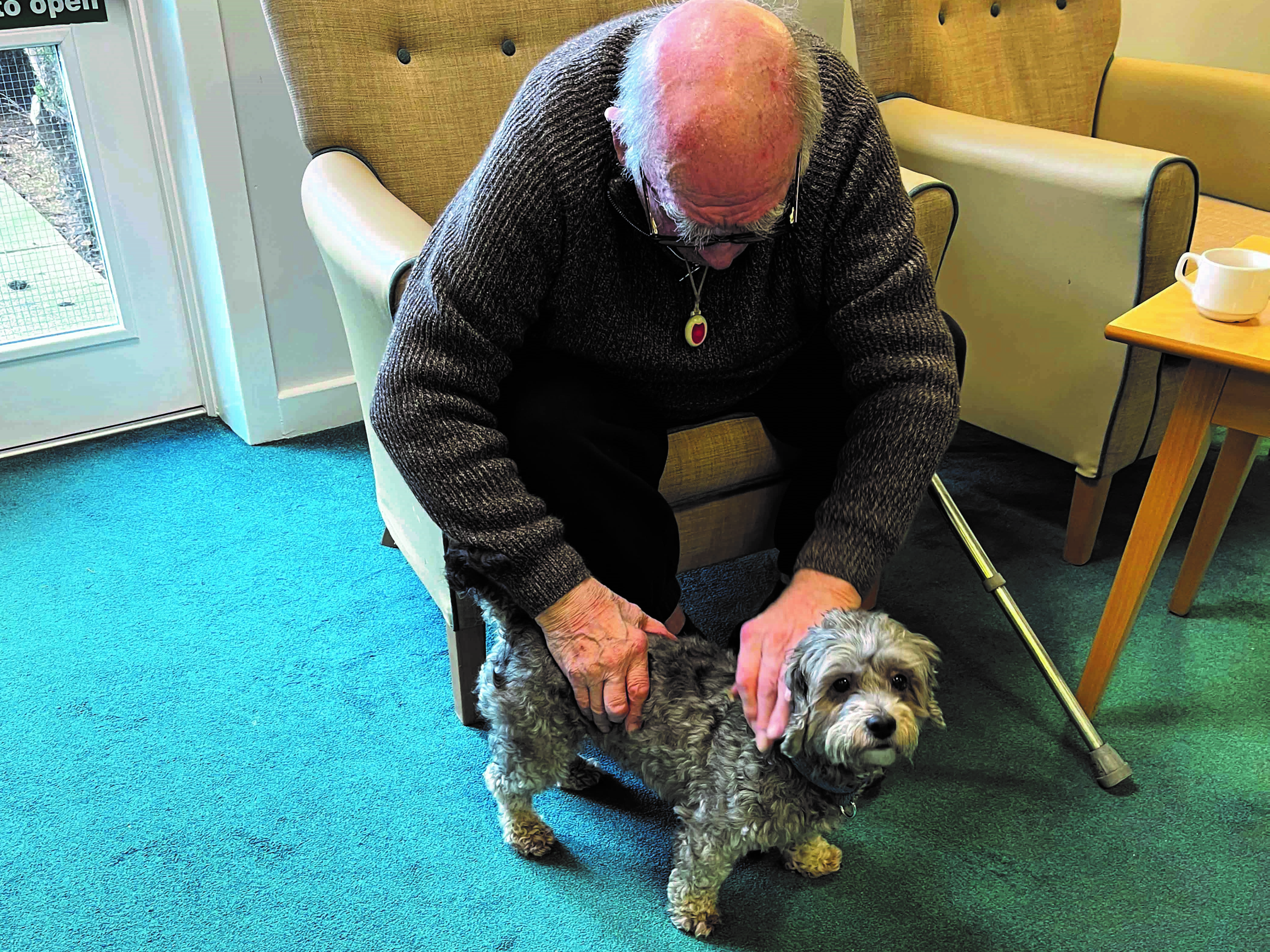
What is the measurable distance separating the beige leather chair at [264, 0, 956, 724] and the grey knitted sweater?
12 cm

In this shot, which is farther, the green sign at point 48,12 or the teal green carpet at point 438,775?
the green sign at point 48,12

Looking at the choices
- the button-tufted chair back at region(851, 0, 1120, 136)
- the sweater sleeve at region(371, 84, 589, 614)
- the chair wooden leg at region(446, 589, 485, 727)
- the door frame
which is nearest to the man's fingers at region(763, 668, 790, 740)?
the sweater sleeve at region(371, 84, 589, 614)

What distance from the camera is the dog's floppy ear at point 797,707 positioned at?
97 cm

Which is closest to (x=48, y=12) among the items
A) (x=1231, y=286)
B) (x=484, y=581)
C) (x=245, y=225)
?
(x=245, y=225)

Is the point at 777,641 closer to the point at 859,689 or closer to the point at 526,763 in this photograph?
the point at 859,689

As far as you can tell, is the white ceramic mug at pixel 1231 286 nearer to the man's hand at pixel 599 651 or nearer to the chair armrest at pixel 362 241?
the man's hand at pixel 599 651

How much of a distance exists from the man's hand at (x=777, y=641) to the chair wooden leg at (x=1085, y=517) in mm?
803

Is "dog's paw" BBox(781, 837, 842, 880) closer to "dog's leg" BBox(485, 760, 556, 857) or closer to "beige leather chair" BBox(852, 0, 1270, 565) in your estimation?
"dog's leg" BBox(485, 760, 556, 857)

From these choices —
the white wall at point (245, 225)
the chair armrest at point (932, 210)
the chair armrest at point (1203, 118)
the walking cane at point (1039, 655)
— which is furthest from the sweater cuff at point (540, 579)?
the chair armrest at point (1203, 118)

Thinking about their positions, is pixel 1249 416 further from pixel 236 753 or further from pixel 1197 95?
pixel 236 753

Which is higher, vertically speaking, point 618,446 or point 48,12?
point 48,12

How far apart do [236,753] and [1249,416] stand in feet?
4.47

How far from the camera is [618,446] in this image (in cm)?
118

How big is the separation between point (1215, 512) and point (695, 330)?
981 millimetres
